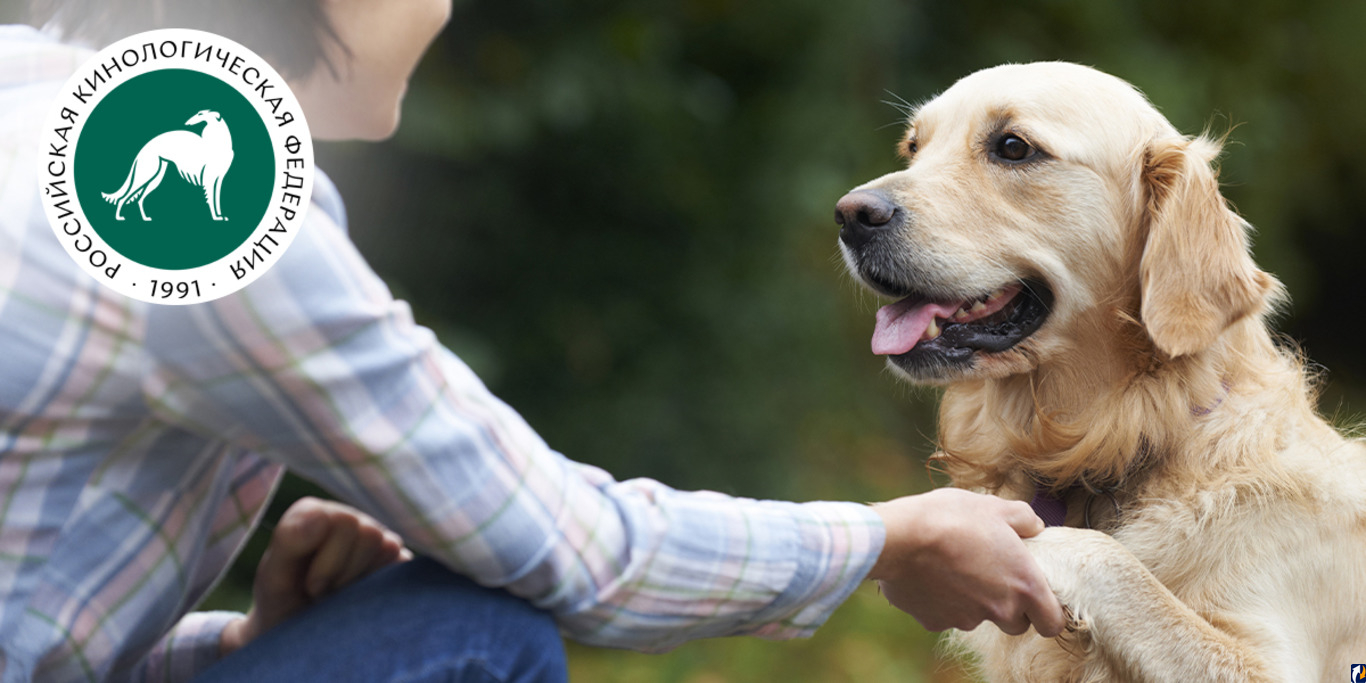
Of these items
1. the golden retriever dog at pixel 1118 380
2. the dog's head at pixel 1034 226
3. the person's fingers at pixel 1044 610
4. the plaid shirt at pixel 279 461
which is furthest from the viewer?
the dog's head at pixel 1034 226

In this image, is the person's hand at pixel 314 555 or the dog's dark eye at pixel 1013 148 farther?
the dog's dark eye at pixel 1013 148

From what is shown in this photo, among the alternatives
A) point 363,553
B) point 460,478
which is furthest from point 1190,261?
point 363,553

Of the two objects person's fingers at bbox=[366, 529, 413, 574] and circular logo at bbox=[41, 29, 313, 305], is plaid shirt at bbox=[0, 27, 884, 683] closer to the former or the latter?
circular logo at bbox=[41, 29, 313, 305]

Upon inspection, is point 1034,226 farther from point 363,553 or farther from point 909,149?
point 363,553

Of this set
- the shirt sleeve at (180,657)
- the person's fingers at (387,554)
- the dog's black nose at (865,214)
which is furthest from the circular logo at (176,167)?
the dog's black nose at (865,214)

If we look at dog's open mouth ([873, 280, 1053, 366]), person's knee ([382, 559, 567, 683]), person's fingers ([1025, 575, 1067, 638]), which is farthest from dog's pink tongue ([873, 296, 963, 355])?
person's knee ([382, 559, 567, 683])

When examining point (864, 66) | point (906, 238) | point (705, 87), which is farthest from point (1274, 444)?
point (864, 66)

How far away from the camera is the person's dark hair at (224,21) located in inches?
52.2

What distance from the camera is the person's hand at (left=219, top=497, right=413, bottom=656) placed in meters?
1.58

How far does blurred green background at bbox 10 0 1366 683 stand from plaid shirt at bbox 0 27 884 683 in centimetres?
210

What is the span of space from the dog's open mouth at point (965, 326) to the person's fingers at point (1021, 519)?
0.39 m

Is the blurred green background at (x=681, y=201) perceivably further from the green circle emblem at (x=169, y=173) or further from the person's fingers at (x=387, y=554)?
the green circle emblem at (x=169, y=173)

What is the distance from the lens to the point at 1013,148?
2.15 m

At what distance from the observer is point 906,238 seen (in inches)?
84.4
